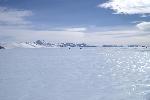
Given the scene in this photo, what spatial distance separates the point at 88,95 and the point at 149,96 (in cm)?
505

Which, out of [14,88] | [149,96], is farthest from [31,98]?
[149,96]

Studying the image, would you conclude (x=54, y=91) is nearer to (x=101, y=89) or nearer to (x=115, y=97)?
(x=101, y=89)

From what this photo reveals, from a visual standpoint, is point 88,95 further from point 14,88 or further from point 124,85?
point 14,88

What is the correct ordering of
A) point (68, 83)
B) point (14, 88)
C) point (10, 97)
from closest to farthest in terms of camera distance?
point (10, 97) → point (14, 88) → point (68, 83)

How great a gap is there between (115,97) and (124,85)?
643cm

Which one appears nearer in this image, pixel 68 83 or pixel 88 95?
pixel 88 95

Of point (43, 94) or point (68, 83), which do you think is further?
point (68, 83)

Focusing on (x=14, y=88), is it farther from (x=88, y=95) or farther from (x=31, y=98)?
(x=88, y=95)

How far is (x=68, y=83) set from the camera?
29.7 meters

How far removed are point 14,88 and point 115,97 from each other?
10.7 metres

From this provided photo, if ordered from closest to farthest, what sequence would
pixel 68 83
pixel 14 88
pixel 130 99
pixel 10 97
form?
pixel 130 99
pixel 10 97
pixel 14 88
pixel 68 83

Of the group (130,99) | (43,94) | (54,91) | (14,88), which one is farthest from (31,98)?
(130,99)

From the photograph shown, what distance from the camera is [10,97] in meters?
22.5

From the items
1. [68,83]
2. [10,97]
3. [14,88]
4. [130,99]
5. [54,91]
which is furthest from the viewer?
[68,83]
